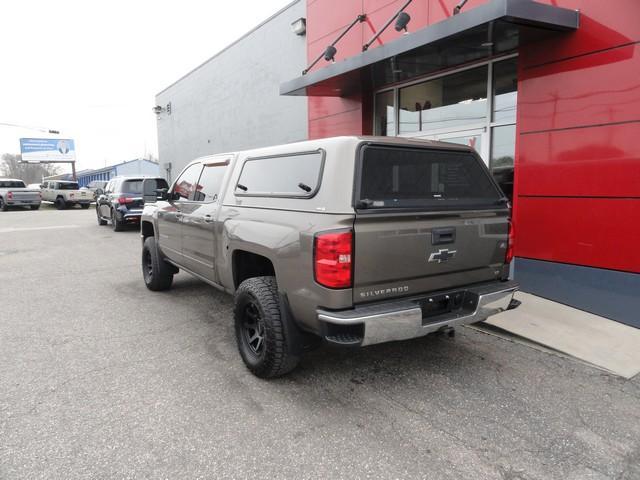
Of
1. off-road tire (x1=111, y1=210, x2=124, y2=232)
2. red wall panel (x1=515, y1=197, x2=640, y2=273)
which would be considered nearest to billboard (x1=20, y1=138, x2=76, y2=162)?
off-road tire (x1=111, y1=210, x2=124, y2=232)

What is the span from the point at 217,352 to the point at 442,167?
263cm

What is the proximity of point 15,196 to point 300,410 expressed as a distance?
27735mm

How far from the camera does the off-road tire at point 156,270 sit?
6.22 m

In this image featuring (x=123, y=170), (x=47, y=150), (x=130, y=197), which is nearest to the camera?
(x=130, y=197)

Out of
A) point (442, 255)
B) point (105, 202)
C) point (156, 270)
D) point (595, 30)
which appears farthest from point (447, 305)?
point (105, 202)

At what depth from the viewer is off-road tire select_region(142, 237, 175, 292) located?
622cm

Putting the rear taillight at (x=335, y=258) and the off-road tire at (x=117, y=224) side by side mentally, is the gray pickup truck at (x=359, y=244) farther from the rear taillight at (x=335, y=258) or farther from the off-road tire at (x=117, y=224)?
the off-road tire at (x=117, y=224)

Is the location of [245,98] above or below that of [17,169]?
below

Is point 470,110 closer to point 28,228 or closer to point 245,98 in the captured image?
point 245,98

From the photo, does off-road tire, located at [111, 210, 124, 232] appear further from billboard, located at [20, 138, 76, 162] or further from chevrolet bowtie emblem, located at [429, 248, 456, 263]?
billboard, located at [20, 138, 76, 162]

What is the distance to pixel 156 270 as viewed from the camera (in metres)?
6.24

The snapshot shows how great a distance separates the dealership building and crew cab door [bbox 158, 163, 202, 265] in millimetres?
3592

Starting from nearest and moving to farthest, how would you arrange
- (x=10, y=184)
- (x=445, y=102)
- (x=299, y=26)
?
1. (x=445, y=102)
2. (x=299, y=26)
3. (x=10, y=184)

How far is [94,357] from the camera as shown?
4070 mm
